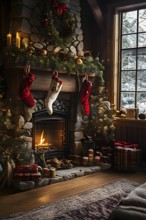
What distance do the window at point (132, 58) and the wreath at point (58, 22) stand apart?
3.43 feet

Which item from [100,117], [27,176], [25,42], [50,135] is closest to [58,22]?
[25,42]

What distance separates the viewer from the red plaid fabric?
463 centimetres

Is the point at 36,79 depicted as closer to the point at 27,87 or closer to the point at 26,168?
the point at 27,87

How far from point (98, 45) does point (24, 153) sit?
253 cm

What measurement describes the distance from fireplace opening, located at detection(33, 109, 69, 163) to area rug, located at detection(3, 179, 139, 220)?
1.20m

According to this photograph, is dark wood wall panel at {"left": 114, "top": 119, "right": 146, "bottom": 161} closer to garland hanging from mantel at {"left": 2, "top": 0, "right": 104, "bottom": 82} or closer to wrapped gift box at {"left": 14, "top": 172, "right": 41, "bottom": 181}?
garland hanging from mantel at {"left": 2, "top": 0, "right": 104, "bottom": 82}

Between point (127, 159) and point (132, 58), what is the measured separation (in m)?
1.78

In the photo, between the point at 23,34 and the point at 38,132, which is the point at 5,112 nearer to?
the point at 38,132

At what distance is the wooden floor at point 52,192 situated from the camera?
10.3 ft

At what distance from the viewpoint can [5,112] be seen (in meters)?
4.02

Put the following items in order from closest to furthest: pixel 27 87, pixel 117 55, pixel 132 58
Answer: pixel 27 87 → pixel 132 58 → pixel 117 55

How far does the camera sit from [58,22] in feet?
15.3

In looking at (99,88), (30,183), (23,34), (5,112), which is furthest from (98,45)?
(30,183)

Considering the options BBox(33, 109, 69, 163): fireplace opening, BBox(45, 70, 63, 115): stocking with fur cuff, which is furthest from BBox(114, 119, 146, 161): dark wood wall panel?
BBox(45, 70, 63, 115): stocking with fur cuff
